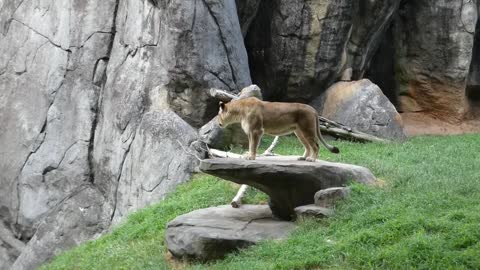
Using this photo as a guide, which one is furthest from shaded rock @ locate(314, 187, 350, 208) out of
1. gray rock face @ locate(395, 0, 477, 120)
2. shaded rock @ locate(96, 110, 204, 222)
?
gray rock face @ locate(395, 0, 477, 120)

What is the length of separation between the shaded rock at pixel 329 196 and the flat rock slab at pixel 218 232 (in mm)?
495

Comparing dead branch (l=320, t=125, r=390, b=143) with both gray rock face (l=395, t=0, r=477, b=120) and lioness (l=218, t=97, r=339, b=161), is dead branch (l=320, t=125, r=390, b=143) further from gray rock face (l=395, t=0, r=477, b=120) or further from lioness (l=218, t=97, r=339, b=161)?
lioness (l=218, t=97, r=339, b=161)

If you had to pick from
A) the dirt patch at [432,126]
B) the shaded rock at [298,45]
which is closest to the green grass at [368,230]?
the shaded rock at [298,45]

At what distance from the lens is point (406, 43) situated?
71.1 feet

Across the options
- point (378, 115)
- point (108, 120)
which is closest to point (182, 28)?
point (108, 120)

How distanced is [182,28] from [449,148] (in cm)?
572

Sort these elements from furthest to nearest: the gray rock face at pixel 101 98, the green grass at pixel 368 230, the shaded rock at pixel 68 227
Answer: the shaded rock at pixel 68 227, the gray rock face at pixel 101 98, the green grass at pixel 368 230

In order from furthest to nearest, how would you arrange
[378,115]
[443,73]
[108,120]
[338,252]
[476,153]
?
[443,73]
[378,115]
[108,120]
[476,153]
[338,252]

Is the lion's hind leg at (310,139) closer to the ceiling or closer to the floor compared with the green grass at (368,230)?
closer to the ceiling

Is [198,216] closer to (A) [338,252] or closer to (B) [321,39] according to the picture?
(A) [338,252]

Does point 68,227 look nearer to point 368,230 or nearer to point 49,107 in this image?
point 49,107

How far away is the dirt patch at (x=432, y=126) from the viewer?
20797 millimetres

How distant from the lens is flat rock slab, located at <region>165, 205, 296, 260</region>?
33.7 ft

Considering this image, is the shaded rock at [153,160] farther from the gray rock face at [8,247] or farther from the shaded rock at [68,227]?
the gray rock face at [8,247]
